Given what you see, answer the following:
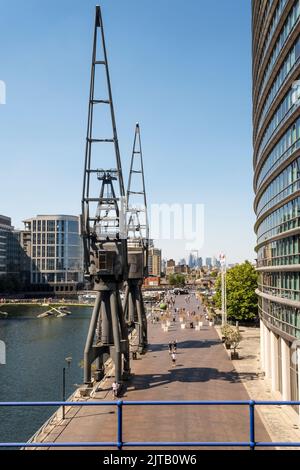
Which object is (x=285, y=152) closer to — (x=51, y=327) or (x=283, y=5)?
(x=283, y=5)

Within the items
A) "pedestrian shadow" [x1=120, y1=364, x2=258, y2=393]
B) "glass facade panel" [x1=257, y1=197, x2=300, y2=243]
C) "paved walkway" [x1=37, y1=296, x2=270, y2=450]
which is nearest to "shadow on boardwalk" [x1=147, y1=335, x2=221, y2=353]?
"paved walkway" [x1=37, y1=296, x2=270, y2=450]

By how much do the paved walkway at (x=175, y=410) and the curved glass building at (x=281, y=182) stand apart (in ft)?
12.4

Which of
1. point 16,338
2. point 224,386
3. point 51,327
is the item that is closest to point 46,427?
point 224,386

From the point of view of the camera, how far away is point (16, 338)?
7319 centimetres

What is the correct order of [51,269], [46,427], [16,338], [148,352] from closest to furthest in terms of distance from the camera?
[46,427]
[148,352]
[16,338]
[51,269]

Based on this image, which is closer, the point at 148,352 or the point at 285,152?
the point at 285,152

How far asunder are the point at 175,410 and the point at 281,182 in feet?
50.9

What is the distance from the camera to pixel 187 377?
1331 inches

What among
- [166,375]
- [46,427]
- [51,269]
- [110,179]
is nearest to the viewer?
[46,427]

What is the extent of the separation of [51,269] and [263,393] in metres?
164

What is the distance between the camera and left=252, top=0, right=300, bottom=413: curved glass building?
23.8 meters

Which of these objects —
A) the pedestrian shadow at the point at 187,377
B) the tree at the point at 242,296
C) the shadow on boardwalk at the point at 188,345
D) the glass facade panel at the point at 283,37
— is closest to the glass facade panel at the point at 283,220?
the glass facade panel at the point at 283,37

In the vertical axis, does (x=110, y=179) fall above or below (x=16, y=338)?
above

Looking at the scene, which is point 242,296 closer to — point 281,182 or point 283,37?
point 281,182
